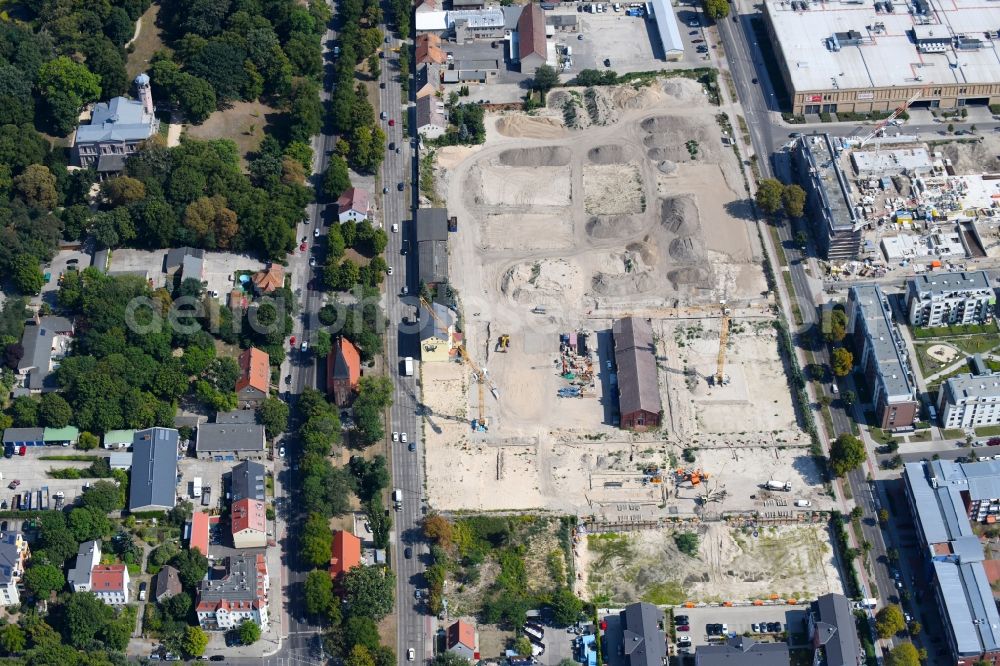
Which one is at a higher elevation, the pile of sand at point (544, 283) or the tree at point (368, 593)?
the pile of sand at point (544, 283)

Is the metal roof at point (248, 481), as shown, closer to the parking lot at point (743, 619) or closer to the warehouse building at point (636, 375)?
the warehouse building at point (636, 375)

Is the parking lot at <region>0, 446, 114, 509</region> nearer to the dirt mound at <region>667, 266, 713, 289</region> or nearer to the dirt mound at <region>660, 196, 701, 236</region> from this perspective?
the dirt mound at <region>667, 266, 713, 289</region>

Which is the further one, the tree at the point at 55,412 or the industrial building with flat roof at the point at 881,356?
the tree at the point at 55,412

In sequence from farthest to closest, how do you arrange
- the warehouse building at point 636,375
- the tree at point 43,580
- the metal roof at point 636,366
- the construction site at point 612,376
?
the metal roof at point 636,366 < the warehouse building at point 636,375 < the construction site at point 612,376 < the tree at point 43,580

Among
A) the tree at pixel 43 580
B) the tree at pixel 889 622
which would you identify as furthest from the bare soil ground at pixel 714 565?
the tree at pixel 43 580

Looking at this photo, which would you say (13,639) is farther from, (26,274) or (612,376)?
(612,376)

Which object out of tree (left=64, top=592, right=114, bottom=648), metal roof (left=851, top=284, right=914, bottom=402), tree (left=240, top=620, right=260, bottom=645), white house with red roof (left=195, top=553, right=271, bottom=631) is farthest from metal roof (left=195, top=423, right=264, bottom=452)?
metal roof (left=851, top=284, right=914, bottom=402)

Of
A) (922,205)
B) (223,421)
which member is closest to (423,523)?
(223,421)

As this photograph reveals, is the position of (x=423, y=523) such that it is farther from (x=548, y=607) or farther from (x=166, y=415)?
(x=166, y=415)
